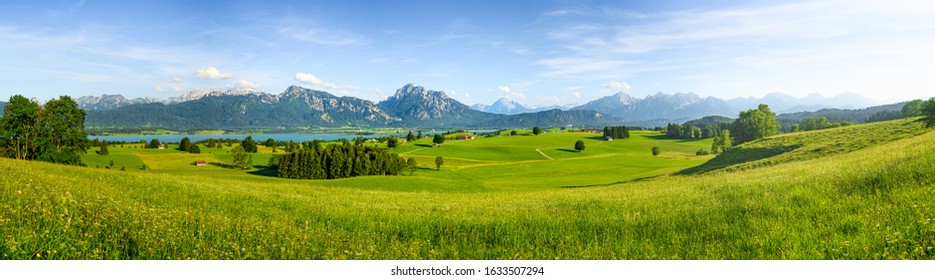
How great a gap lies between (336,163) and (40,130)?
45.2 metres

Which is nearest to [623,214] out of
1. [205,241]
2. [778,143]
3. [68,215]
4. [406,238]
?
[406,238]

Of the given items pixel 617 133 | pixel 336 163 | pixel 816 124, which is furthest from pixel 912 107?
pixel 336 163

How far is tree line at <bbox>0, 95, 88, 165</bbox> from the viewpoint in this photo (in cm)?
5250

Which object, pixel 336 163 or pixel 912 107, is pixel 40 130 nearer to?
pixel 336 163

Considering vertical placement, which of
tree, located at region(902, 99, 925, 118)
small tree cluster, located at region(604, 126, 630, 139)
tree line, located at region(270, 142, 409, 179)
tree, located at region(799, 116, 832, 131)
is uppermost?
tree, located at region(902, 99, 925, 118)

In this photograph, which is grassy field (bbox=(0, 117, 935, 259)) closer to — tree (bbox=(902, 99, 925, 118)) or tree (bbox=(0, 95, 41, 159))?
tree (bbox=(0, 95, 41, 159))

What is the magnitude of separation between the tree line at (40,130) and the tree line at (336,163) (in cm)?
3602

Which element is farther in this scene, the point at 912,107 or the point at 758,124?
the point at 912,107

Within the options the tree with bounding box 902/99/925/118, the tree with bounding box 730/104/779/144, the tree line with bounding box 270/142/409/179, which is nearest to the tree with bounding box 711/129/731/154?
the tree with bounding box 730/104/779/144

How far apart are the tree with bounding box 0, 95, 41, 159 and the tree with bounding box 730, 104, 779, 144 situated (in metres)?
131

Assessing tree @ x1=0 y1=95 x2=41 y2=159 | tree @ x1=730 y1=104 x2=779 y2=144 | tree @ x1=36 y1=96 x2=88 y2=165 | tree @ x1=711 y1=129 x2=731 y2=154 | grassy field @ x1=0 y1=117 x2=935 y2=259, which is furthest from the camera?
tree @ x1=711 y1=129 x2=731 y2=154

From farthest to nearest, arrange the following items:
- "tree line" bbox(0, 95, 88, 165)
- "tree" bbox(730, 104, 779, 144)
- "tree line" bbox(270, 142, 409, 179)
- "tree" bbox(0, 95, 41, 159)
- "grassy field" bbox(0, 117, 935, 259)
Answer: "tree" bbox(730, 104, 779, 144)
"tree line" bbox(270, 142, 409, 179)
"tree line" bbox(0, 95, 88, 165)
"tree" bbox(0, 95, 41, 159)
"grassy field" bbox(0, 117, 935, 259)

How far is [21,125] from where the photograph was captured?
2124 inches

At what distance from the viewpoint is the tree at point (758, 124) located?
91500 millimetres
